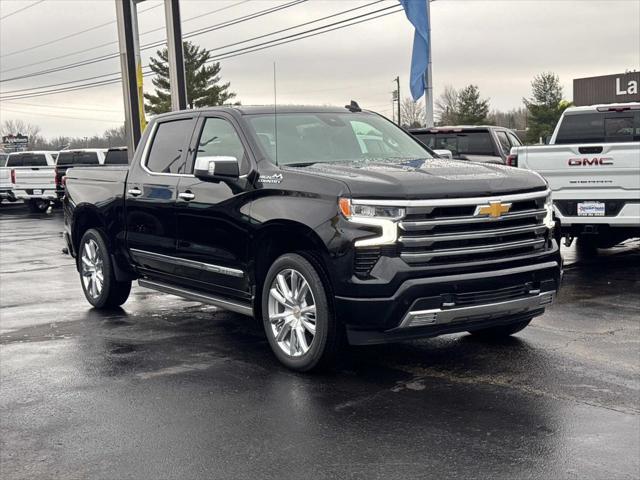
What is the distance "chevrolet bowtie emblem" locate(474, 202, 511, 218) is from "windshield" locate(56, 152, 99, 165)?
79.2 feet

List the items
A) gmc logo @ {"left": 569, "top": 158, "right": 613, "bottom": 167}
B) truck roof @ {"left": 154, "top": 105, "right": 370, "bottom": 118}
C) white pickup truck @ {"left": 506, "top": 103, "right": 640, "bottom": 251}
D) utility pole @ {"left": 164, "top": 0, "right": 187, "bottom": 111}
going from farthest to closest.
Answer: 1. utility pole @ {"left": 164, "top": 0, "right": 187, "bottom": 111}
2. gmc logo @ {"left": 569, "top": 158, "right": 613, "bottom": 167}
3. white pickup truck @ {"left": 506, "top": 103, "right": 640, "bottom": 251}
4. truck roof @ {"left": 154, "top": 105, "right": 370, "bottom": 118}

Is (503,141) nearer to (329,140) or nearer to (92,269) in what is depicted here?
(92,269)

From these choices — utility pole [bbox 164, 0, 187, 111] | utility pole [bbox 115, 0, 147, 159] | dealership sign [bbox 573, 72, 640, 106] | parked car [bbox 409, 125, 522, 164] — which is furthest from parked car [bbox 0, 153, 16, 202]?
dealership sign [bbox 573, 72, 640, 106]

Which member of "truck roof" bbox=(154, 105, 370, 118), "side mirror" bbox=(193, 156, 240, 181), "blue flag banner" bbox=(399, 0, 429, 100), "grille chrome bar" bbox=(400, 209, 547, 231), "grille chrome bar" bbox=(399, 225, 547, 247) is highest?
"blue flag banner" bbox=(399, 0, 429, 100)

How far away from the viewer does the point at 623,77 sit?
4584 centimetres

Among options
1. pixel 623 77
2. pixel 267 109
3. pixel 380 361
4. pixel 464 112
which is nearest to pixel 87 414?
pixel 380 361

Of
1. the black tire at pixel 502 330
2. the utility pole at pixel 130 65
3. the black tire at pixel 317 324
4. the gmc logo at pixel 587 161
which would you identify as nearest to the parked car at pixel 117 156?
the utility pole at pixel 130 65

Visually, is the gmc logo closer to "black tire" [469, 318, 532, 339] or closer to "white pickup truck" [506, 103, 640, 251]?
"white pickup truck" [506, 103, 640, 251]

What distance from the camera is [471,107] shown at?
84.2m

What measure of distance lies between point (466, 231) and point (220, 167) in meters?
2.01

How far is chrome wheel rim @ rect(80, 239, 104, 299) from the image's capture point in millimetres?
8688

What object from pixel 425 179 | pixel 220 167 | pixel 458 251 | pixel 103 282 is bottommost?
pixel 103 282

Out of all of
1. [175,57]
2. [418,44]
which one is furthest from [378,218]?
[175,57]

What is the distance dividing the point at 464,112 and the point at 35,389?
81454 millimetres
